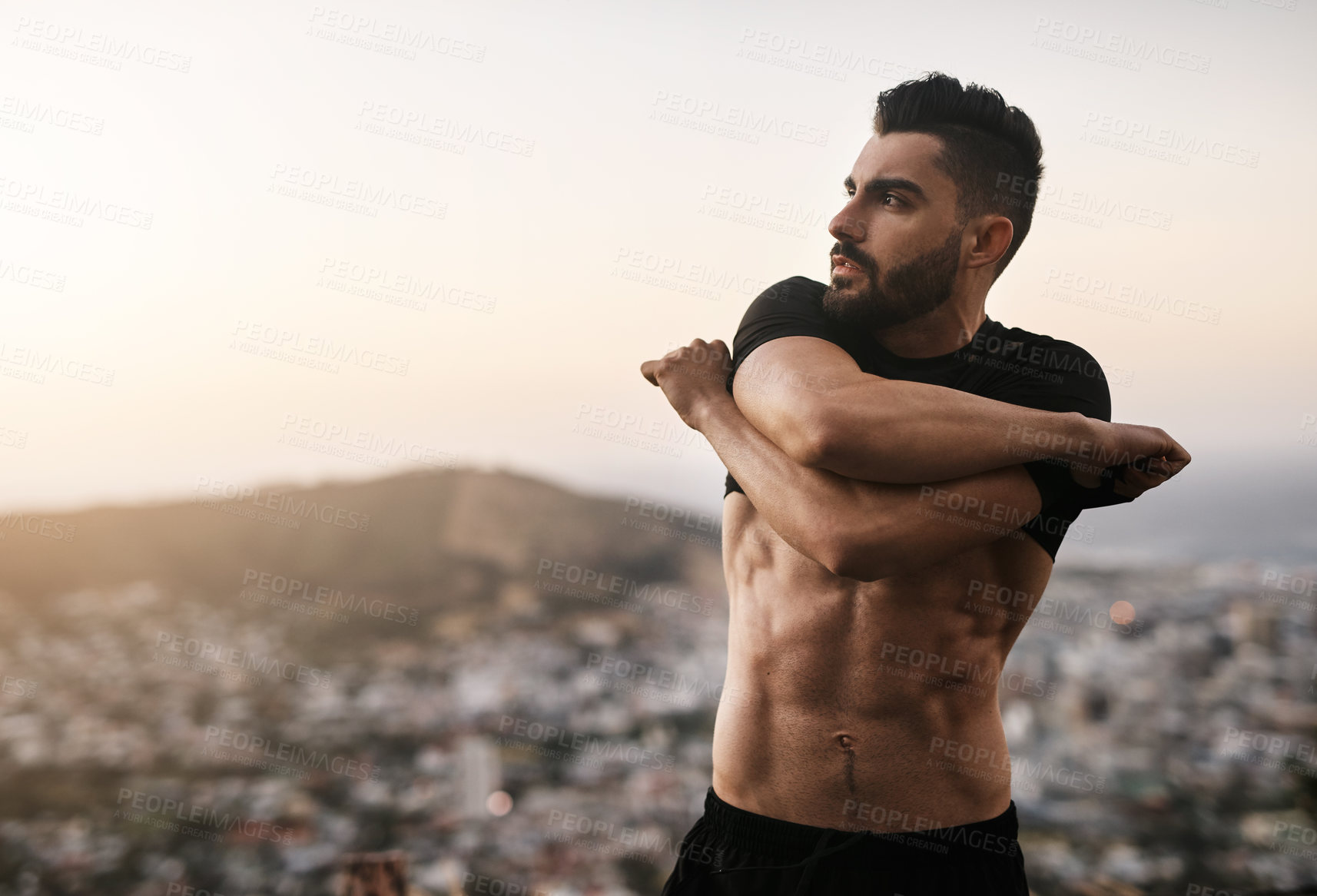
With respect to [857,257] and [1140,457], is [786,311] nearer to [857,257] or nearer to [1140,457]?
[857,257]

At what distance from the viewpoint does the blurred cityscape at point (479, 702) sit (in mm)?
4355

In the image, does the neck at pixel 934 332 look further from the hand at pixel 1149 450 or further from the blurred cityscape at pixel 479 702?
the blurred cityscape at pixel 479 702

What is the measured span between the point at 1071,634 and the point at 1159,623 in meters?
0.65

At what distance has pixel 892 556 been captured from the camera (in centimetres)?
123

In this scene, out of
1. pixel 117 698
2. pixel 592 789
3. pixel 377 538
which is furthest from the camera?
pixel 377 538

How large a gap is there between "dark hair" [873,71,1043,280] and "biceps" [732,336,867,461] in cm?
44

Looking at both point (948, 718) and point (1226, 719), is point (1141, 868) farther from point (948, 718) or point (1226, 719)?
point (948, 718)

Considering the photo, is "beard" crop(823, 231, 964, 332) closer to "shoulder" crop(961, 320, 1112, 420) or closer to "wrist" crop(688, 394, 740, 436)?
"shoulder" crop(961, 320, 1112, 420)

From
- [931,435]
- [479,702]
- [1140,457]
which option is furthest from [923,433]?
[479,702]

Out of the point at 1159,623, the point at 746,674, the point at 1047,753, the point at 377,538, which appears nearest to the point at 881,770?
the point at 746,674

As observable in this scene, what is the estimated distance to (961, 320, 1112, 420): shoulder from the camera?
133 centimetres

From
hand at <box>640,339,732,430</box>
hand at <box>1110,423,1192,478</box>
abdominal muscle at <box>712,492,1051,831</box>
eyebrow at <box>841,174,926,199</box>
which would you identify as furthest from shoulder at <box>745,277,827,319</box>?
hand at <box>1110,423,1192,478</box>

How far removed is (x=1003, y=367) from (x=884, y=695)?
2.13 feet

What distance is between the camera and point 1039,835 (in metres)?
4.39
